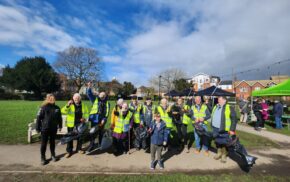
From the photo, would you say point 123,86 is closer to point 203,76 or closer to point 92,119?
point 203,76

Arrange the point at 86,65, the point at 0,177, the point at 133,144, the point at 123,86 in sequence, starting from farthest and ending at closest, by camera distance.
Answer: the point at 123,86 < the point at 86,65 < the point at 133,144 < the point at 0,177

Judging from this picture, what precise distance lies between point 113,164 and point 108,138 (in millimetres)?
1132

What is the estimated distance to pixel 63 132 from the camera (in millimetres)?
6891

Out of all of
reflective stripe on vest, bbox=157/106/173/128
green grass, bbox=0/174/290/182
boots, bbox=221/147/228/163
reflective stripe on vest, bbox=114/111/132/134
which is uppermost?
reflective stripe on vest, bbox=157/106/173/128

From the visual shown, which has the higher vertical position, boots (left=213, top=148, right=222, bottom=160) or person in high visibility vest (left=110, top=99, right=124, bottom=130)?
person in high visibility vest (left=110, top=99, right=124, bottom=130)

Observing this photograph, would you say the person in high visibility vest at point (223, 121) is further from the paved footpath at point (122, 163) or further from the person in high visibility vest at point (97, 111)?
the person in high visibility vest at point (97, 111)

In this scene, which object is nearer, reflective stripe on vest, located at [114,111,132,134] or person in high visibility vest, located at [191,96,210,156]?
reflective stripe on vest, located at [114,111,132,134]

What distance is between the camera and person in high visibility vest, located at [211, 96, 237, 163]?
201 inches

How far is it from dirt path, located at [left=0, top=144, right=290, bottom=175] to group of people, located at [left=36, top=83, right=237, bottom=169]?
271mm

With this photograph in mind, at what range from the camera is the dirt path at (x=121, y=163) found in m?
4.53

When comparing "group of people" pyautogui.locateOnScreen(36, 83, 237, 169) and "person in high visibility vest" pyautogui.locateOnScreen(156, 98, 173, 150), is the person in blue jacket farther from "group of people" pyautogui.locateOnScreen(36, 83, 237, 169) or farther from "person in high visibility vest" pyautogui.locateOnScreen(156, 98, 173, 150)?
"person in high visibility vest" pyautogui.locateOnScreen(156, 98, 173, 150)

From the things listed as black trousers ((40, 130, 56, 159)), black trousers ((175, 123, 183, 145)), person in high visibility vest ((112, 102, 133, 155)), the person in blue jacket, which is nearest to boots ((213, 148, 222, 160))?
black trousers ((175, 123, 183, 145))

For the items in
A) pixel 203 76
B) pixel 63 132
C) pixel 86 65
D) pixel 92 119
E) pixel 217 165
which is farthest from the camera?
pixel 203 76

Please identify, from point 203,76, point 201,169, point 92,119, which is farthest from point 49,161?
point 203,76
